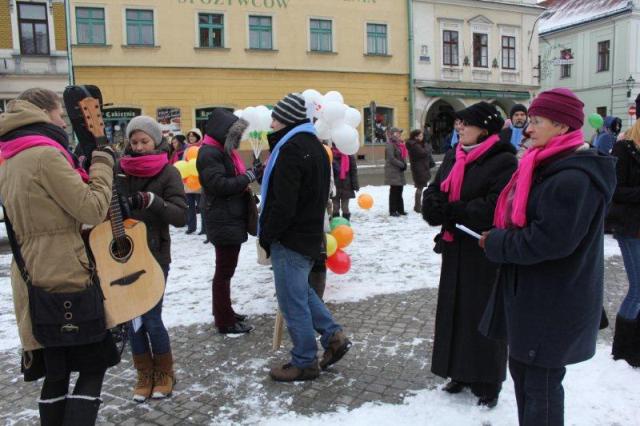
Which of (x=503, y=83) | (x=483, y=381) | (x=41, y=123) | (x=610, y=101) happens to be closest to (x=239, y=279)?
(x=483, y=381)

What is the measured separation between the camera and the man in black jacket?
3607mm

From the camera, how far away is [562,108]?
2463 mm

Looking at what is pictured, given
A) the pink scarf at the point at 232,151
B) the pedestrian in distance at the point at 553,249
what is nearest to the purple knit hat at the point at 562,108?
the pedestrian in distance at the point at 553,249

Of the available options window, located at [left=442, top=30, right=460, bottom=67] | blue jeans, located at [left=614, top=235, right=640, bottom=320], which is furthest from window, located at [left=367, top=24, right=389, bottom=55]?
blue jeans, located at [left=614, top=235, right=640, bottom=320]

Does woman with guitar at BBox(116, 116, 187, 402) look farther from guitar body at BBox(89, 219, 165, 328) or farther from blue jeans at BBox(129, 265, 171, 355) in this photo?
guitar body at BBox(89, 219, 165, 328)

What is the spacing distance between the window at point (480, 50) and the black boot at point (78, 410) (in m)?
31.0

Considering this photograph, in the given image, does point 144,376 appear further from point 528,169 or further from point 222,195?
point 528,169

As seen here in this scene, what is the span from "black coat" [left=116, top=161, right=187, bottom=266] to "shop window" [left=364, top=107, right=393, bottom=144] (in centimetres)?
2507

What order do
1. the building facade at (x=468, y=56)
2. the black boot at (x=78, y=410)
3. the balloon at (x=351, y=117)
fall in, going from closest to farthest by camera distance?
the black boot at (x=78, y=410)
the balloon at (x=351, y=117)
the building facade at (x=468, y=56)

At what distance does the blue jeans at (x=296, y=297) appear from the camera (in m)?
3.78

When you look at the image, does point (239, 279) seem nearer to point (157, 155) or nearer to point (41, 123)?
point (157, 155)

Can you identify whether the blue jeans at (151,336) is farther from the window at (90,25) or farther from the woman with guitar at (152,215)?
the window at (90,25)

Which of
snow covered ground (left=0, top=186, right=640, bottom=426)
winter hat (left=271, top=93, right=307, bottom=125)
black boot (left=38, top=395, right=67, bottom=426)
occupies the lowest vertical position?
snow covered ground (left=0, top=186, right=640, bottom=426)

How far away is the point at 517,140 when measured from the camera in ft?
23.6
